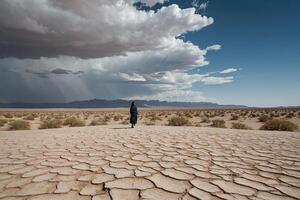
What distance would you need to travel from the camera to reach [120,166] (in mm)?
4598

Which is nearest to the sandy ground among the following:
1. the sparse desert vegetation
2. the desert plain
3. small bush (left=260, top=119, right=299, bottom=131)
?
the desert plain

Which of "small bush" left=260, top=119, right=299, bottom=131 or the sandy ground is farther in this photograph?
"small bush" left=260, top=119, right=299, bottom=131

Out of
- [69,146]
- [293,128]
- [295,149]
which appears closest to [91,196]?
[69,146]

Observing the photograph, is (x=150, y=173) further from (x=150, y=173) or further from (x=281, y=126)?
(x=281, y=126)

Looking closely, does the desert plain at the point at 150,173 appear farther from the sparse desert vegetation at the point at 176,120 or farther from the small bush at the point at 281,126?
the sparse desert vegetation at the point at 176,120

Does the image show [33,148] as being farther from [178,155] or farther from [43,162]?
[178,155]

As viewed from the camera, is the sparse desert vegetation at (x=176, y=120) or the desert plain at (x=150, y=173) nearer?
the desert plain at (x=150, y=173)

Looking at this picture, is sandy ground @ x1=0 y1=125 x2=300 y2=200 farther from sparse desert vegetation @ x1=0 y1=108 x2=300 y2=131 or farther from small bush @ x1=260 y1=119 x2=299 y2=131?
sparse desert vegetation @ x1=0 y1=108 x2=300 y2=131

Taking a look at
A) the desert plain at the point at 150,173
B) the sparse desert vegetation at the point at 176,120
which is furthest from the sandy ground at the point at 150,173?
the sparse desert vegetation at the point at 176,120

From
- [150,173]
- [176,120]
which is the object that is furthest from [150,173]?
[176,120]

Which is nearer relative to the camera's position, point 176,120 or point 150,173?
point 150,173

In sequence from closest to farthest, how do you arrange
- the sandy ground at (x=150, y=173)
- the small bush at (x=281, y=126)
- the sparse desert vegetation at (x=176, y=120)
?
the sandy ground at (x=150, y=173)
the small bush at (x=281, y=126)
the sparse desert vegetation at (x=176, y=120)

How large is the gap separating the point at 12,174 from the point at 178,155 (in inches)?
136

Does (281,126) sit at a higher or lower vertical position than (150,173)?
higher
